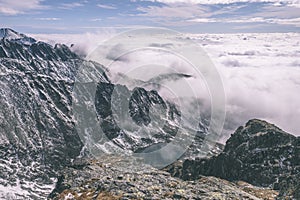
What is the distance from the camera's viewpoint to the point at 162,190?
12194 cm

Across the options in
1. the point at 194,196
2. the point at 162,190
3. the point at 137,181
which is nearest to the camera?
the point at 194,196

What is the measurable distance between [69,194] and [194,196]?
6978 cm

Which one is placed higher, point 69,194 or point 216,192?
point 216,192

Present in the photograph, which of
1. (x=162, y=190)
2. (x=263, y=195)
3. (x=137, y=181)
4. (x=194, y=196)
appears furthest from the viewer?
(x=263, y=195)

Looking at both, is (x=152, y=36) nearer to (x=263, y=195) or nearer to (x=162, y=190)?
(x=162, y=190)

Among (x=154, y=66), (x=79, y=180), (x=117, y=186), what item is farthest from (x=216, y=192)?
(x=79, y=180)

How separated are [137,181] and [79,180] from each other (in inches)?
2909

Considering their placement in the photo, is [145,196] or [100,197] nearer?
[145,196]

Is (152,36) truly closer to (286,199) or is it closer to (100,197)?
(100,197)

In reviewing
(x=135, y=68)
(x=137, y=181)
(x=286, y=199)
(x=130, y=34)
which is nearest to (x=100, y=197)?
(x=137, y=181)

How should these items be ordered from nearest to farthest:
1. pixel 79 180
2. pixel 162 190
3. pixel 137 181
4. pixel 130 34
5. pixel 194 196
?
pixel 130 34
pixel 194 196
pixel 162 190
pixel 137 181
pixel 79 180

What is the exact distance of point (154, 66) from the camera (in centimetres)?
11844

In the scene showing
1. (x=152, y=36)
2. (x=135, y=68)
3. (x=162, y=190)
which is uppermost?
(x=152, y=36)

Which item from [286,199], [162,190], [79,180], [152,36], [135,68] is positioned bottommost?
[79,180]
